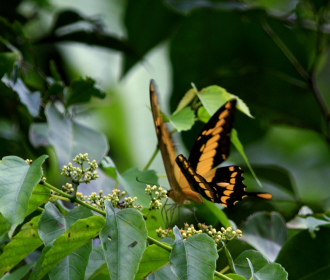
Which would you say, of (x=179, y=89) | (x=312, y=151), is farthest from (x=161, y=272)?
(x=312, y=151)

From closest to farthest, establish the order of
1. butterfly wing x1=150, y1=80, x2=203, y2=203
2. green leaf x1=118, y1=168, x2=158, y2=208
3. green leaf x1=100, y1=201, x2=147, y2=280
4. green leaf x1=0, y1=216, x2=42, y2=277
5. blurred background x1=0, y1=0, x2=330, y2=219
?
1. green leaf x1=100, y1=201, x2=147, y2=280
2. green leaf x1=0, y1=216, x2=42, y2=277
3. green leaf x1=118, y1=168, x2=158, y2=208
4. butterfly wing x1=150, y1=80, x2=203, y2=203
5. blurred background x1=0, y1=0, x2=330, y2=219

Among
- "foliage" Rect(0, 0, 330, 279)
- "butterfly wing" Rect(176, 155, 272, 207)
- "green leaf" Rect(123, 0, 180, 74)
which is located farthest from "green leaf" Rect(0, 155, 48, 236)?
"green leaf" Rect(123, 0, 180, 74)

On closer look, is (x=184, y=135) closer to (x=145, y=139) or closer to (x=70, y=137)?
(x=145, y=139)

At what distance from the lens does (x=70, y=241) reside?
0.69 meters

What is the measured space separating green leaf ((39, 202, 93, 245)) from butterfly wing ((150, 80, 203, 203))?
0.27 metres

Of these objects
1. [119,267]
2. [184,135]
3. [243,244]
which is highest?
[119,267]

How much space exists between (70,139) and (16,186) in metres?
0.43

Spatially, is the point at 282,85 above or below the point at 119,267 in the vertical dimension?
below

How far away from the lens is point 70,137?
1.10 metres

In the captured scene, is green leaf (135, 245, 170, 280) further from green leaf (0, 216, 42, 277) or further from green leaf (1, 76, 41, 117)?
green leaf (1, 76, 41, 117)

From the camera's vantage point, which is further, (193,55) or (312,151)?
(312,151)

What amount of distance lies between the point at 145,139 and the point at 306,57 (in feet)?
2.11

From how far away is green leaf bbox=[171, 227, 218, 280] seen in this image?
0.66 metres

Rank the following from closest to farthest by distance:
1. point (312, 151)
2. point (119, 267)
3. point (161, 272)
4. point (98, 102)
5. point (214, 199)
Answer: point (119, 267), point (161, 272), point (214, 199), point (98, 102), point (312, 151)
